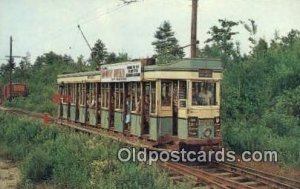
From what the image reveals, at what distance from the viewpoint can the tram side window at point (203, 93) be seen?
14570mm

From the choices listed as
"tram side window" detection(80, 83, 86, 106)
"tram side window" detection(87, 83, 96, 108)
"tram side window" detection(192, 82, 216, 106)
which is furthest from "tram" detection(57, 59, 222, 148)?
"tram side window" detection(80, 83, 86, 106)

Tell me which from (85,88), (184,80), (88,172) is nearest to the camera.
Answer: (88,172)

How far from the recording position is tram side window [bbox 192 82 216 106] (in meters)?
14.6

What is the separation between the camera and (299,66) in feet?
72.2

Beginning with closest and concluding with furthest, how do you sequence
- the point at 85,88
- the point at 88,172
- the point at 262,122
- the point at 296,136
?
the point at 88,172 < the point at 296,136 < the point at 262,122 < the point at 85,88

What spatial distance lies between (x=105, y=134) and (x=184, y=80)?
473 cm

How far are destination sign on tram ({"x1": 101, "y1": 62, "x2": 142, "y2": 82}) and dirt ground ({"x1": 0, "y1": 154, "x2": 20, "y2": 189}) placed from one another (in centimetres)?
452

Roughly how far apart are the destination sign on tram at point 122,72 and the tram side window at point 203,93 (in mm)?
2072

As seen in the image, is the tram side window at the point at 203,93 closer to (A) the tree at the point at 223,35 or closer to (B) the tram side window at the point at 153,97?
(B) the tram side window at the point at 153,97

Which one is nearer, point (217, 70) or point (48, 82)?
point (217, 70)

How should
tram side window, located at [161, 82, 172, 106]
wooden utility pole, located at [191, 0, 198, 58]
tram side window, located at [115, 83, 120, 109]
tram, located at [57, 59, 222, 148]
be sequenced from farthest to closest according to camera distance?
1. wooden utility pole, located at [191, 0, 198, 58]
2. tram side window, located at [115, 83, 120, 109]
3. tram side window, located at [161, 82, 172, 106]
4. tram, located at [57, 59, 222, 148]

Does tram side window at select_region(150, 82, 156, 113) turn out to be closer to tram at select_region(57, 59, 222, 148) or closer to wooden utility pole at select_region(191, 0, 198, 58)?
tram at select_region(57, 59, 222, 148)

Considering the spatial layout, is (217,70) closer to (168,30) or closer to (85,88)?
(85,88)

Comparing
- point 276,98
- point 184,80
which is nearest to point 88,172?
point 184,80
